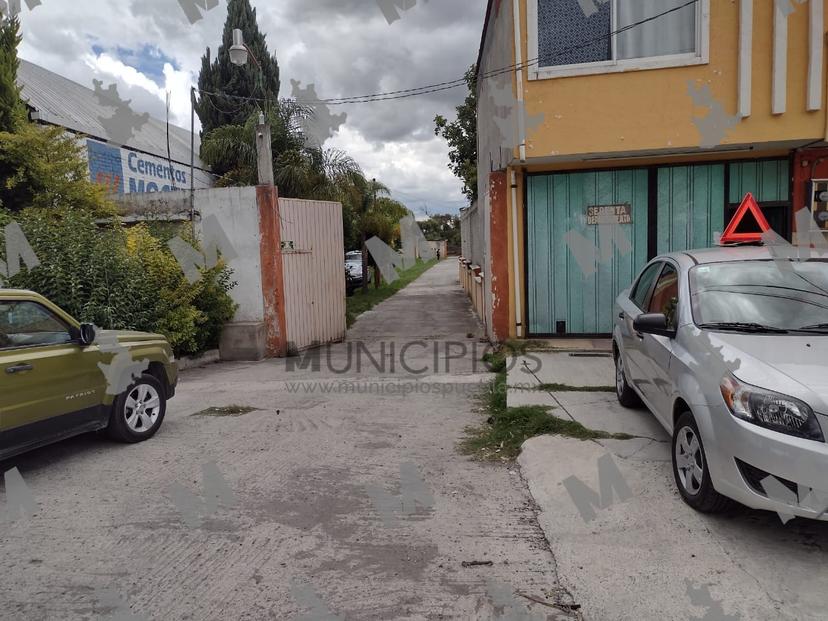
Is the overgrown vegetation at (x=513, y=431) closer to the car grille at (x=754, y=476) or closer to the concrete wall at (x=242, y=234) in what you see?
the car grille at (x=754, y=476)

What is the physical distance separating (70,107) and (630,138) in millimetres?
16429

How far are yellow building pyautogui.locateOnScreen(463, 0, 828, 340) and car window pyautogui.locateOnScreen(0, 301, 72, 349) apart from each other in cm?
608

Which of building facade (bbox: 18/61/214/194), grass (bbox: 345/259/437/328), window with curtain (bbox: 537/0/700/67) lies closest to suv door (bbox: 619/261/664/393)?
window with curtain (bbox: 537/0/700/67)

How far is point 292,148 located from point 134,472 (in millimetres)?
11545

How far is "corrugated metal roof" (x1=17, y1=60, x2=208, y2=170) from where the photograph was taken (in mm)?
16156

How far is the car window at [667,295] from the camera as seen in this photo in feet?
15.8

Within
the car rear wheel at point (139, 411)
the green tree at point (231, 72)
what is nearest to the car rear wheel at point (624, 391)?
the car rear wheel at point (139, 411)

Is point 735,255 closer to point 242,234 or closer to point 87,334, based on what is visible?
point 87,334

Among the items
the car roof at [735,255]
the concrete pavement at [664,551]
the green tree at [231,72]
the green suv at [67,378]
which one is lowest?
the concrete pavement at [664,551]

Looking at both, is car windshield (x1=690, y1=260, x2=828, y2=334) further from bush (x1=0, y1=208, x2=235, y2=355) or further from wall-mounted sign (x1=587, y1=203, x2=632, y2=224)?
bush (x1=0, y1=208, x2=235, y2=355)

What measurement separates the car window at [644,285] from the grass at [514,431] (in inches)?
50.1

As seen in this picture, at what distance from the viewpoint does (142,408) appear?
5793 mm

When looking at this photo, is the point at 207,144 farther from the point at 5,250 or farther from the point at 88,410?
the point at 88,410

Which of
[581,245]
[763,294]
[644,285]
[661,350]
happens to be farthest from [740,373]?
[581,245]
